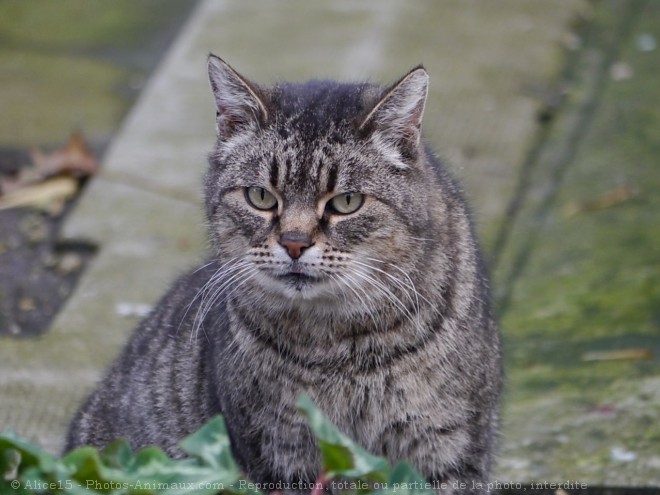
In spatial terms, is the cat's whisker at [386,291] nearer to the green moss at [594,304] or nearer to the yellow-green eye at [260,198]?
the yellow-green eye at [260,198]

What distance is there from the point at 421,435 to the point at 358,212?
65 centimetres

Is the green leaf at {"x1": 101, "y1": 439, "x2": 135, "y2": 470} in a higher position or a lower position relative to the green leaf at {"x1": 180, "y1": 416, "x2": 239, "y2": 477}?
lower

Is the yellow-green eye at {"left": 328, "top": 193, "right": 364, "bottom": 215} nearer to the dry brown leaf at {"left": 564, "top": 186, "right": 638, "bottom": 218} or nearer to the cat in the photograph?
the cat

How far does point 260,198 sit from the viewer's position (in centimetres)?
314

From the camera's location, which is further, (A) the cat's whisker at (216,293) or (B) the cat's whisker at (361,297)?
(A) the cat's whisker at (216,293)

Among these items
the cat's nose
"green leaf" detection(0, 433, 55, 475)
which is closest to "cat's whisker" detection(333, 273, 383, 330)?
the cat's nose

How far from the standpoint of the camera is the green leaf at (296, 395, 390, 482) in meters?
1.92

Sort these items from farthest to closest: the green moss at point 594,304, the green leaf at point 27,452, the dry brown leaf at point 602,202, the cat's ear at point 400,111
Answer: the dry brown leaf at point 602,202 → the green moss at point 594,304 → the cat's ear at point 400,111 → the green leaf at point 27,452

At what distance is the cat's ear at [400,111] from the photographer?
3.08 m

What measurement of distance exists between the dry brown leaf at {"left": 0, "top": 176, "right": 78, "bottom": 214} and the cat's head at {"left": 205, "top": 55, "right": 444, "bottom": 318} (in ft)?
9.89

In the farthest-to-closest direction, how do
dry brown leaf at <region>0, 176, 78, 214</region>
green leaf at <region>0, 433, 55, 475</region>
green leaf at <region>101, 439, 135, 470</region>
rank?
dry brown leaf at <region>0, 176, 78, 214</region> < green leaf at <region>101, 439, 135, 470</region> < green leaf at <region>0, 433, 55, 475</region>

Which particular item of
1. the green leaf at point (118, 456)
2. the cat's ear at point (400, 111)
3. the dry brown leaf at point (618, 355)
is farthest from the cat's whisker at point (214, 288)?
the dry brown leaf at point (618, 355)

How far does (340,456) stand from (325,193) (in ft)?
4.01

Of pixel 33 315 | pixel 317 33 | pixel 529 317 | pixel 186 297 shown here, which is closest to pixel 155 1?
pixel 317 33
